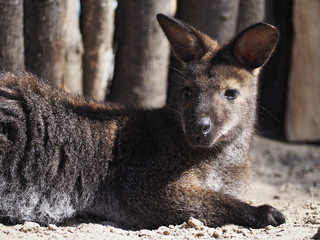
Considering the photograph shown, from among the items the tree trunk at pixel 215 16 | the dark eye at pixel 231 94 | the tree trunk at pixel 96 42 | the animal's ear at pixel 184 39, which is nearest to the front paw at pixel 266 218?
the dark eye at pixel 231 94

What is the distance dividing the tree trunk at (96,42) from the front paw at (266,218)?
3.17 m

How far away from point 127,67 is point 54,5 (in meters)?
1.58

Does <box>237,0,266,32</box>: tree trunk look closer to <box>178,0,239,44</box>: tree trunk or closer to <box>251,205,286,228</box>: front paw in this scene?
<box>178,0,239,44</box>: tree trunk

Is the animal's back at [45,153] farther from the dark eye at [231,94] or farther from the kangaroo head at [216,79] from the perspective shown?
the dark eye at [231,94]

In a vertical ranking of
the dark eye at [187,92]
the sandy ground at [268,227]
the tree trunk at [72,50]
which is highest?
the tree trunk at [72,50]

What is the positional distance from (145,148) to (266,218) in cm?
125

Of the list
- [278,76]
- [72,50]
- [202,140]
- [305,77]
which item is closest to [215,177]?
[202,140]

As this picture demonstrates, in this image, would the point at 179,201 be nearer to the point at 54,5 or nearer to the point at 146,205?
the point at 146,205

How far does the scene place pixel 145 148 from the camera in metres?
5.17

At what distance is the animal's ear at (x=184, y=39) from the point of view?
5.39 m

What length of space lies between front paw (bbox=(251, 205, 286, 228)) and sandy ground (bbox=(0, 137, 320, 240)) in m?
→ 0.05

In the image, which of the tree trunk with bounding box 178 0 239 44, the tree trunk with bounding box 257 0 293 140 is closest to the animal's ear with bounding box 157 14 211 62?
the tree trunk with bounding box 178 0 239 44

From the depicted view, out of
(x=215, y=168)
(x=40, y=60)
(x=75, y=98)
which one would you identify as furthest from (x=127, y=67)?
(x=215, y=168)

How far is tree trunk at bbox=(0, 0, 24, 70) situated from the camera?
6.00 metres
